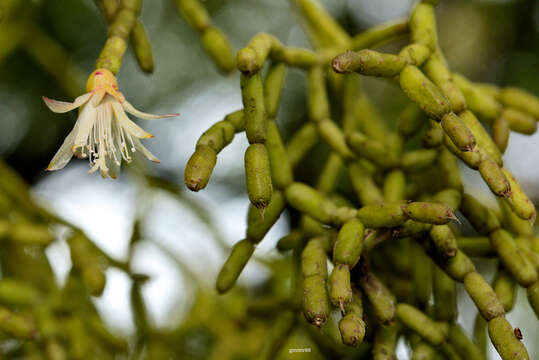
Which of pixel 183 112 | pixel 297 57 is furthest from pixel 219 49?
pixel 183 112

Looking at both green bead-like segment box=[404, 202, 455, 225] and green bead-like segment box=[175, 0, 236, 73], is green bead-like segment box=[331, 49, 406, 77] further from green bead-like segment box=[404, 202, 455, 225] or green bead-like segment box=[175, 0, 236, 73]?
green bead-like segment box=[175, 0, 236, 73]

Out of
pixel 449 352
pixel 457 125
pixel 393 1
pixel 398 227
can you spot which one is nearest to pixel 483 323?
pixel 449 352

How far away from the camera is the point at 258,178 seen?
30.9 inches

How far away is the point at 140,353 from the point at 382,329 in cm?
62

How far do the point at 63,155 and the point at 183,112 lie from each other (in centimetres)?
113

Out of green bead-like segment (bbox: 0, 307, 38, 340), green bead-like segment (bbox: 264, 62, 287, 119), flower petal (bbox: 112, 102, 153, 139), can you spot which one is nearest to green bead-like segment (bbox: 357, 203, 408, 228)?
green bead-like segment (bbox: 264, 62, 287, 119)

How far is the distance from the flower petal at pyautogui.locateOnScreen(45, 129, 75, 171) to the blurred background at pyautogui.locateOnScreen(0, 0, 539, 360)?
420 mm

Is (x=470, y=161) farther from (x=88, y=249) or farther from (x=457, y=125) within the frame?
(x=88, y=249)

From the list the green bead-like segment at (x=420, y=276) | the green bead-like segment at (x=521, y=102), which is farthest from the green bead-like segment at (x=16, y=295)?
the green bead-like segment at (x=521, y=102)

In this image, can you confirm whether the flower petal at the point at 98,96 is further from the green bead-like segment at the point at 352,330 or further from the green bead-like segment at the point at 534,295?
the green bead-like segment at the point at 534,295

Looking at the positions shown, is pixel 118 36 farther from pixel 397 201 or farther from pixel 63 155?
pixel 397 201

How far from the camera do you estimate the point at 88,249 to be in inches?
49.0

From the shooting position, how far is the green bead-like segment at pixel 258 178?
0.78 metres

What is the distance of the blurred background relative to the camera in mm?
1512
